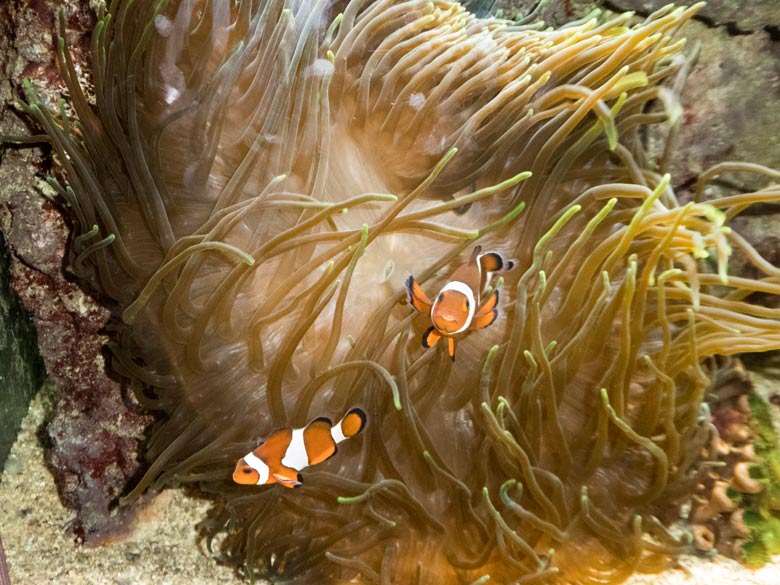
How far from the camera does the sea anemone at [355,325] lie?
52.5 inches

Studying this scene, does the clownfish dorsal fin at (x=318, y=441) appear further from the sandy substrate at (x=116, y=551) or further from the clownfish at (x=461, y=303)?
the sandy substrate at (x=116, y=551)

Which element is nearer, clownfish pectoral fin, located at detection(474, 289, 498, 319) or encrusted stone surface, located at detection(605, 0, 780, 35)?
clownfish pectoral fin, located at detection(474, 289, 498, 319)

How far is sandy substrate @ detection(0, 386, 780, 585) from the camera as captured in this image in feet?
4.62

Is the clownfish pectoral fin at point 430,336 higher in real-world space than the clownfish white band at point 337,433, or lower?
higher

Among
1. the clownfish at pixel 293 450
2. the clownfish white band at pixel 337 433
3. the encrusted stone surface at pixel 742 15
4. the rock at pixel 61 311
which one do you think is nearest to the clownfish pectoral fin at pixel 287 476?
the clownfish at pixel 293 450

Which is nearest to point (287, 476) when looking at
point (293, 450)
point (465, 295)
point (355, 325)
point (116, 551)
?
point (293, 450)

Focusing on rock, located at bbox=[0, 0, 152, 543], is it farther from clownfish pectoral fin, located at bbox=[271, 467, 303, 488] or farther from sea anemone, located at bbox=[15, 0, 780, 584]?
clownfish pectoral fin, located at bbox=[271, 467, 303, 488]

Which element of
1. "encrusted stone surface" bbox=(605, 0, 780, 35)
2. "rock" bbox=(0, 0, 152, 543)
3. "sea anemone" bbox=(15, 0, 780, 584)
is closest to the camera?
"sea anemone" bbox=(15, 0, 780, 584)

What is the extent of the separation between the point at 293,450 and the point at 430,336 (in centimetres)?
38

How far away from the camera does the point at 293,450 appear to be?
48.4 inches

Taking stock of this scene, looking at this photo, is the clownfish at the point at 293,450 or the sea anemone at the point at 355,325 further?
the sea anemone at the point at 355,325

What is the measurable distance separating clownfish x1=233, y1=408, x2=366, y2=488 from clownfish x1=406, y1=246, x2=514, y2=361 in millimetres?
250

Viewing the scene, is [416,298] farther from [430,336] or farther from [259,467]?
[259,467]

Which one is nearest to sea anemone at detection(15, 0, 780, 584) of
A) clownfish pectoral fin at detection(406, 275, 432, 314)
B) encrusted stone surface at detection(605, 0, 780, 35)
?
clownfish pectoral fin at detection(406, 275, 432, 314)
